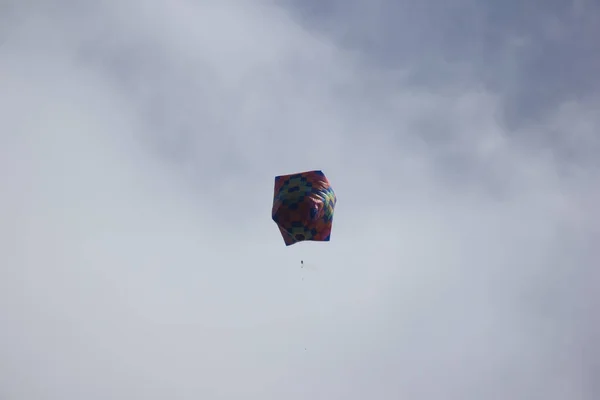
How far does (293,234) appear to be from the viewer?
2942 centimetres

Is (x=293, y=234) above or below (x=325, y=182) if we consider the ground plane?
below

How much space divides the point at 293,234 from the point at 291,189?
10.4 ft

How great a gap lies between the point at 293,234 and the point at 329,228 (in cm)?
287

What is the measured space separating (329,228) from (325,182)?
11.1 feet

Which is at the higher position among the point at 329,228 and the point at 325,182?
the point at 325,182

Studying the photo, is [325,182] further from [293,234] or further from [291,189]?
[293,234]

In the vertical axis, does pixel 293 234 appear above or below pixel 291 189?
below

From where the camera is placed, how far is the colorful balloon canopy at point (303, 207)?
28.8 meters

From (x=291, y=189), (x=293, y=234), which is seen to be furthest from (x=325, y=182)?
(x=293, y=234)

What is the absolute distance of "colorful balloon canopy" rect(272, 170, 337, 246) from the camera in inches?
1135

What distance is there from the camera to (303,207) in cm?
2875

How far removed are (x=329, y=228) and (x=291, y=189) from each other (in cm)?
396

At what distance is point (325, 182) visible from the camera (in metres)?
31.2

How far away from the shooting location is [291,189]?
98.4 feet
